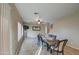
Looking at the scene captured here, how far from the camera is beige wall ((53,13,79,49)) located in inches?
79.0

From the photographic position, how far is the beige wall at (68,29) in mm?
2008

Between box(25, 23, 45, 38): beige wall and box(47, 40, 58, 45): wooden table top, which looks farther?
box(47, 40, 58, 45): wooden table top

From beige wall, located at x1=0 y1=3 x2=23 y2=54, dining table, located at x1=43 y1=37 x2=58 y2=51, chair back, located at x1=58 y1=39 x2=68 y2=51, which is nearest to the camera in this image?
beige wall, located at x1=0 y1=3 x2=23 y2=54

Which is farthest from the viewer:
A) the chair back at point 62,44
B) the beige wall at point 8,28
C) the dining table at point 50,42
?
the dining table at point 50,42

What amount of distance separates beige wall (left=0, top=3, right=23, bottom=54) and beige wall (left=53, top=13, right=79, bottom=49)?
72cm

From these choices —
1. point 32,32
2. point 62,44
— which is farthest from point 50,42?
point 32,32

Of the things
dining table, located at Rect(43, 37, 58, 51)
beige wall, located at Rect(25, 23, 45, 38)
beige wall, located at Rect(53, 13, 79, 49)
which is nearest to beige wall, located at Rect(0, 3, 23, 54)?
beige wall, located at Rect(25, 23, 45, 38)

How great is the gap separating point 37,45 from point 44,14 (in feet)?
1.93

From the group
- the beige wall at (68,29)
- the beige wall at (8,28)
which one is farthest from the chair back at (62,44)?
the beige wall at (8,28)

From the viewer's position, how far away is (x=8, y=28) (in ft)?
5.19

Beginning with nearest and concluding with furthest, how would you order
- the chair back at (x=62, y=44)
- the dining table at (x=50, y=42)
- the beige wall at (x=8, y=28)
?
the beige wall at (x=8, y=28) → the chair back at (x=62, y=44) → the dining table at (x=50, y=42)

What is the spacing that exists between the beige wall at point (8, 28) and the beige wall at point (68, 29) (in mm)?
720

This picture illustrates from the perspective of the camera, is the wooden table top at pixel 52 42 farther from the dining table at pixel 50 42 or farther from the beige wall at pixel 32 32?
the beige wall at pixel 32 32

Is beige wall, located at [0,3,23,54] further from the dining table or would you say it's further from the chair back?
the chair back
